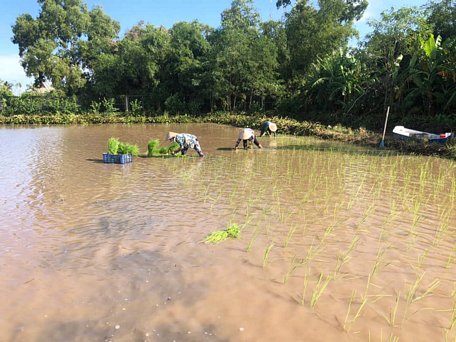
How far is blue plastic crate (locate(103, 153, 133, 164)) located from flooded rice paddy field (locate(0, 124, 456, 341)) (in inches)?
61.2

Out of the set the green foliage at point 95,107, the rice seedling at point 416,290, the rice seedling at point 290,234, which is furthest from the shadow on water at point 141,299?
the green foliage at point 95,107

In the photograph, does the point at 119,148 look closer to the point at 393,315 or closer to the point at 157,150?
the point at 157,150

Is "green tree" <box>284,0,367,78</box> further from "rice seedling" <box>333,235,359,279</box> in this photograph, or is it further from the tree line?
"rice seedling" <box>333,235,359,279</box>

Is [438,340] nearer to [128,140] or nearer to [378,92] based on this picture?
[128,140]

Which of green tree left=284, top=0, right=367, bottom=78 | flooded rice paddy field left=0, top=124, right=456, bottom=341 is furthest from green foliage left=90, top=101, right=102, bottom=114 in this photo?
flooded rice paddy field left=0, top=124, right=456, bottom=341

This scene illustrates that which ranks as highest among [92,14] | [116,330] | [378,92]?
[92,14]

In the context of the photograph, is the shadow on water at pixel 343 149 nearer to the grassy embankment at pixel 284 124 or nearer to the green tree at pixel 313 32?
the grassy embankment at pixel 284 124

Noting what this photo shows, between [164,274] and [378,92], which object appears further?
[378,92]

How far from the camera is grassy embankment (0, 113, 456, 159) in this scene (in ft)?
37.6

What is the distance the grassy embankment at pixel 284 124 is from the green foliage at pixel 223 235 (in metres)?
8.43

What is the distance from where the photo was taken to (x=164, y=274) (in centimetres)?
373

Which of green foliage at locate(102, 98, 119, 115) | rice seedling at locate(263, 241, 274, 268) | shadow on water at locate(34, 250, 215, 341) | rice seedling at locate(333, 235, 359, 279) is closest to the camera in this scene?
shadow on water at locate(34, 250, 215, 341)

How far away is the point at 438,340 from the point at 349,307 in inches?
26.2

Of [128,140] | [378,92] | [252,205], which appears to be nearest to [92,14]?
[128,140]
